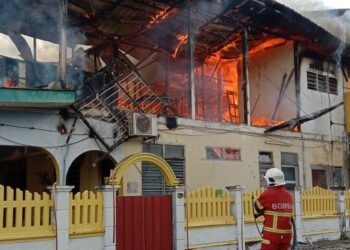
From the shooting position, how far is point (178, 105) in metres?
17.1

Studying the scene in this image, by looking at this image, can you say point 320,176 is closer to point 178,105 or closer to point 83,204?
point 178,105

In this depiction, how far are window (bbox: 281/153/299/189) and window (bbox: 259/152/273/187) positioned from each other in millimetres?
575

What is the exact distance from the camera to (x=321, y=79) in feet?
62.2

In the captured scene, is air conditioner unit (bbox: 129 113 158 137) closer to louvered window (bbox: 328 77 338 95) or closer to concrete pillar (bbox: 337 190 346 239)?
concrete pillar (bbox: 337 190 346 239)

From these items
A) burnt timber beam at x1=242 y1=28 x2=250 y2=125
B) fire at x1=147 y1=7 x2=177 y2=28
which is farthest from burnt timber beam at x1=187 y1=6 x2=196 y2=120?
burnt timber beam at x1=242 y1=28 x2=250 y2=125

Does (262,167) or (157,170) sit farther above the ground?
(262,167)

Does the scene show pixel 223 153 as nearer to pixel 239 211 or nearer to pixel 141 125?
pixel 141 125

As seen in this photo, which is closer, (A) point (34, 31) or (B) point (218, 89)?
(A) point (34, 31)

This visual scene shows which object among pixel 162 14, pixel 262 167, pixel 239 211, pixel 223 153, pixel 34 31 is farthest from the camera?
pixel 262 167

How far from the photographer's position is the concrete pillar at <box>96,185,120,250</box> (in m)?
9.23

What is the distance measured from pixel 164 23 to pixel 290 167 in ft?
21.9

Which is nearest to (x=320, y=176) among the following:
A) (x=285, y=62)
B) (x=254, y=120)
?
(x=254, y=120)

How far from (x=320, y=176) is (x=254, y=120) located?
332 cm

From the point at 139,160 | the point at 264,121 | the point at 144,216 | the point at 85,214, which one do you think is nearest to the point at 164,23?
the point at 264,121
